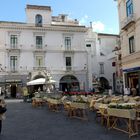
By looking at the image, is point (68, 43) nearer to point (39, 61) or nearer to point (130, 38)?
point (39, 61)

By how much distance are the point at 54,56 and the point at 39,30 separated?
465 cm

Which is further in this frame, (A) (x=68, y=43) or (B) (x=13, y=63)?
(A) (x=68, y=43)

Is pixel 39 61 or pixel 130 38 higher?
pixel 130 38

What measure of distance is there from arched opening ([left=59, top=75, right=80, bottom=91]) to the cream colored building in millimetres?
16482

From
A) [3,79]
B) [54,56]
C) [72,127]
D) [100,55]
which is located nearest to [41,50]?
[54,56]

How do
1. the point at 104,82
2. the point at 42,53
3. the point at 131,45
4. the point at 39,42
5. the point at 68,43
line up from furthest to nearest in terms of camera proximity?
1. the point at 104,82
2. the point at 68,43
3. the point at 39,42
4. the point at 42,53
5. the point at 131,45

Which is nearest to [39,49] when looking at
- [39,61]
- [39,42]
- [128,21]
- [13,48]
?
[39,42]

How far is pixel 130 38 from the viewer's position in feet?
85.7

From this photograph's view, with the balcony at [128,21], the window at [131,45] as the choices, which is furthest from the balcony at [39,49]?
the window at [131,45]

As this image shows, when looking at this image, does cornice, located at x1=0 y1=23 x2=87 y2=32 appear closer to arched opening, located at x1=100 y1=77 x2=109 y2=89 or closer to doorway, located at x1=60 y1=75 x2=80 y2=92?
doorway, located at x1=60 y1=75 x2=80 y2=92

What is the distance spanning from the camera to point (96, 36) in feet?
171

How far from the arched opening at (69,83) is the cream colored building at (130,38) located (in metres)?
16.5

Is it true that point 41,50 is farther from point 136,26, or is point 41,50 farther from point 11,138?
point 11,138

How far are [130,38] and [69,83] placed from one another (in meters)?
19.5
